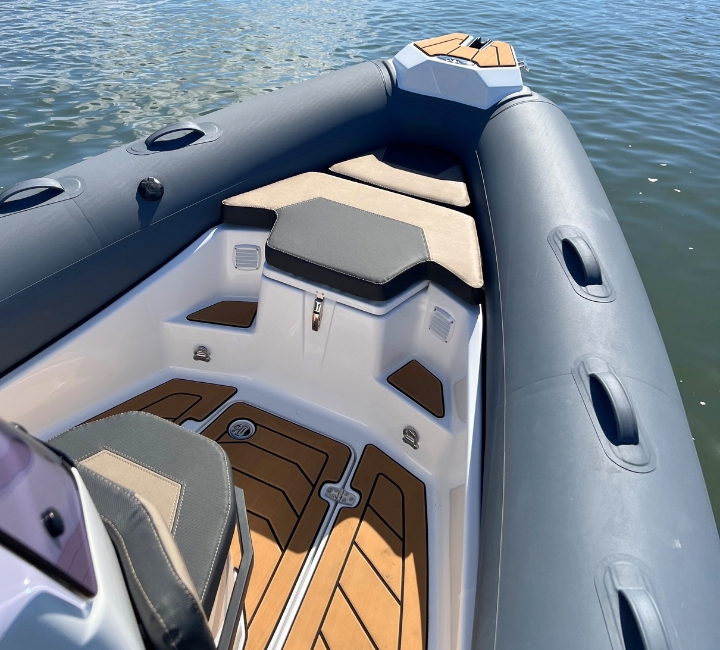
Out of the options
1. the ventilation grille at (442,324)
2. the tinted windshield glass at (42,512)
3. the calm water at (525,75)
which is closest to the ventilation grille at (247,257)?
the ventilation grille at (442,324)

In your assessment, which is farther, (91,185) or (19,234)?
(91,185)

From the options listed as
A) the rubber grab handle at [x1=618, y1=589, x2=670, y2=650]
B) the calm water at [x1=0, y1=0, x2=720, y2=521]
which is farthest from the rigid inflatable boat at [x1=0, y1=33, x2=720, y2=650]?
the calm water at [x1=0, y1=0, x2=720, y2=521]

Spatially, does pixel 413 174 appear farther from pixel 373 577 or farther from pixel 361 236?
pixel 373 577

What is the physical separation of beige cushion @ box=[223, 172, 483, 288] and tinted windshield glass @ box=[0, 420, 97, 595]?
138 cm

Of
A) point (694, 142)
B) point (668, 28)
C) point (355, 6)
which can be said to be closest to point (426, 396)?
point (694, 142)

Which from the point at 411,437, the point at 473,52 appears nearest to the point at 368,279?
the point at 411,437

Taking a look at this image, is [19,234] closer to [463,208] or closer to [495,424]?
[495,424]

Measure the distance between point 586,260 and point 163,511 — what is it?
133 cm

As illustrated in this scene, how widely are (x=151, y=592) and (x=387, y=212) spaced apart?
1657 mm

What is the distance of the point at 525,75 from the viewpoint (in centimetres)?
563

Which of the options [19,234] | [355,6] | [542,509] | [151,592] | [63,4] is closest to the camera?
[151,592]

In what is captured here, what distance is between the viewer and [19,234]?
1674mm

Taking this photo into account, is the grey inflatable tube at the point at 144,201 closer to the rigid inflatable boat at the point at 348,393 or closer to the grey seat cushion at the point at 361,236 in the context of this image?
the rigid inflatable boat at the point at 348,393

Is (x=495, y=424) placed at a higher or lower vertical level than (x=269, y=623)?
higher
